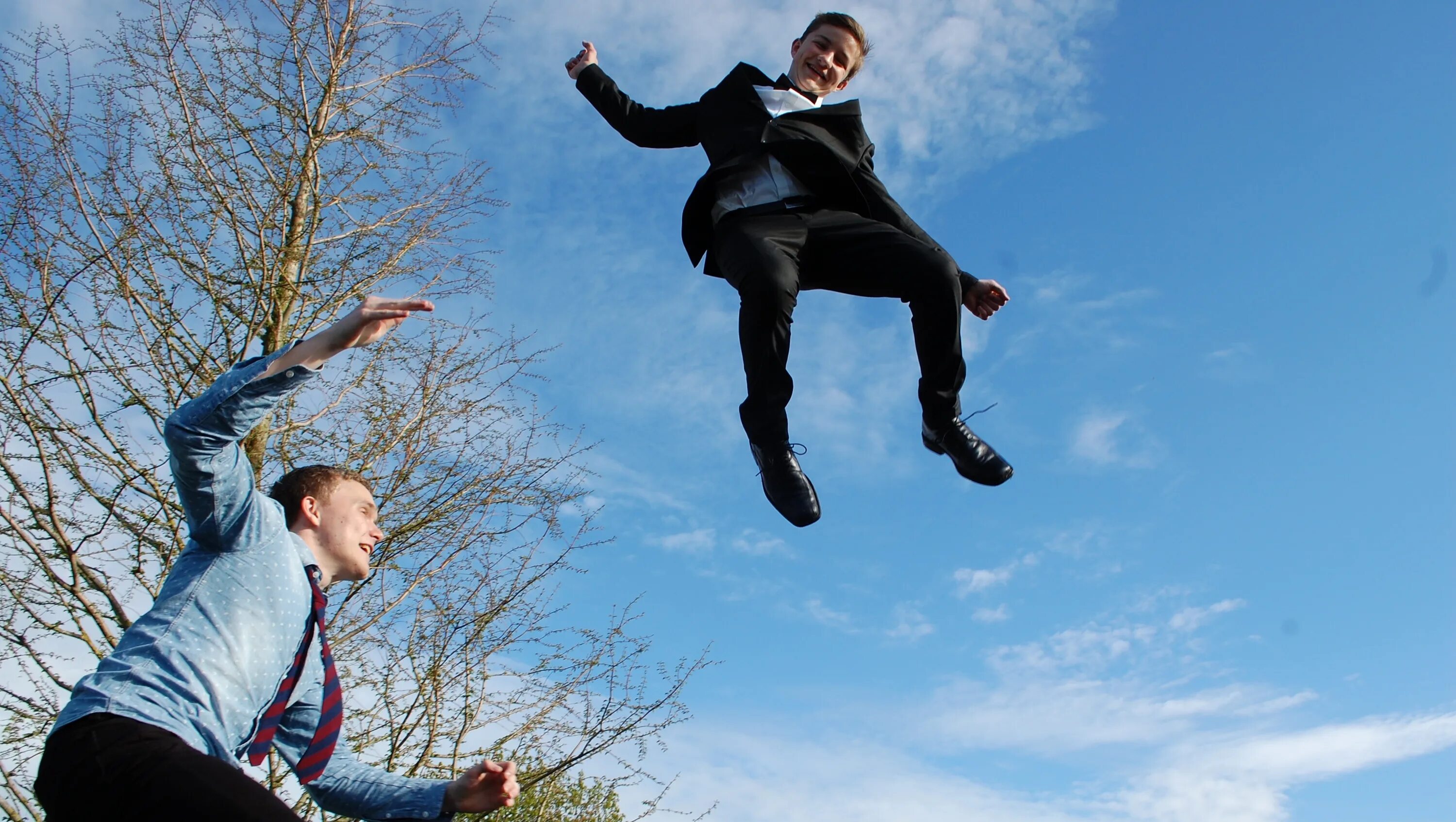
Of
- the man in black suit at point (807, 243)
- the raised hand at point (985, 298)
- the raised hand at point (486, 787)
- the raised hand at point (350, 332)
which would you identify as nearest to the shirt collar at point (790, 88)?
the man in black suit at point (807, 243)

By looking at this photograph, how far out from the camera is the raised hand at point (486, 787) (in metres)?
2.10

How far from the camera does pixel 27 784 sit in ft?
17.4

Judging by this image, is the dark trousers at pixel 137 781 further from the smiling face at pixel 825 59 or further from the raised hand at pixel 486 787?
the smiling face at pixel 825 59

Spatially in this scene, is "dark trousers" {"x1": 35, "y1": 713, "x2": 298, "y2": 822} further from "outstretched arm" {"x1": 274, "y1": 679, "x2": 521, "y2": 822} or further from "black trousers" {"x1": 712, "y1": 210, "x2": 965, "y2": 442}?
"black trousers" {"x1": 712, "y1": 210, "x2": 965, "y2": 442}

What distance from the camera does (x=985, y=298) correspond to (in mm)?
3424

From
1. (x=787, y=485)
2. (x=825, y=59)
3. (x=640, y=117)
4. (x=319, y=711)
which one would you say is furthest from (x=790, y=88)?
(x=319, y=711)

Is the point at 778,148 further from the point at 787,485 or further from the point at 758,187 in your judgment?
the point at 787,485

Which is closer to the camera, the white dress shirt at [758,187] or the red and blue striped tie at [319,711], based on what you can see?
the red and blue striped tie at [319,711]

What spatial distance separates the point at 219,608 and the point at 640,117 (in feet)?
7.31

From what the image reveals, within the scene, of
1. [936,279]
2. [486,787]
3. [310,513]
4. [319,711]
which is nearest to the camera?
[486,787]

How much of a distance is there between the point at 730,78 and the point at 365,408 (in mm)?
4255

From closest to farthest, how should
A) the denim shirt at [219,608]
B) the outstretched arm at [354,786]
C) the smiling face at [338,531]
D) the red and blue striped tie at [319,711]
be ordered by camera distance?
1. the denim shirt at [219,608]
2. the red and blue striped tie at [319,711]
3. the outstretched arm at [354,786]
4. the smiling face at [338,531]

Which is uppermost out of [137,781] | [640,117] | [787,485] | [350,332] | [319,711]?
[640,117]

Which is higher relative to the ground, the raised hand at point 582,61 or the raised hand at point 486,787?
the raised hand at point 582,61
